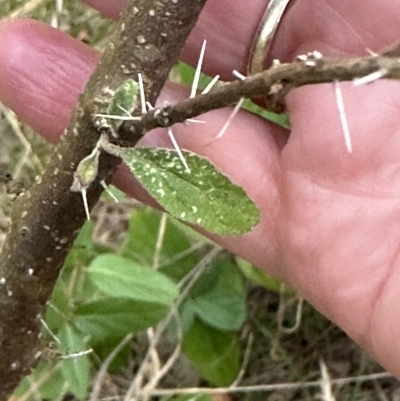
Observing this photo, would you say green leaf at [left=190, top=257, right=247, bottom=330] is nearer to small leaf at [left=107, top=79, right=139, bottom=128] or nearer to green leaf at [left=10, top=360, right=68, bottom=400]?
green leaf at [left=10, top=360, right=68, bottom=400]

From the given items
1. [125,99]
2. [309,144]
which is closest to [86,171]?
[125,99]

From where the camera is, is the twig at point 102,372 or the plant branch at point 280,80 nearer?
the plant branch at point 280,80

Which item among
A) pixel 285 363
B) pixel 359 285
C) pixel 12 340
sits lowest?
pixel 285 363

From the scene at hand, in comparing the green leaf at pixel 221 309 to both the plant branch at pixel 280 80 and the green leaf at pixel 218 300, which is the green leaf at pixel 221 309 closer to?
the green leaf at pixel 218 300

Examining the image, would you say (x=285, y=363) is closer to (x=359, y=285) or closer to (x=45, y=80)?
(x=359, y=285)

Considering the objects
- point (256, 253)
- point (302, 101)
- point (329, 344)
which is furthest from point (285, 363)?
point (302, 101)

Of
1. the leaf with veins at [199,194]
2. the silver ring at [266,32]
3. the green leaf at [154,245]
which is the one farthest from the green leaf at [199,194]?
the green leaf at [154,245]
